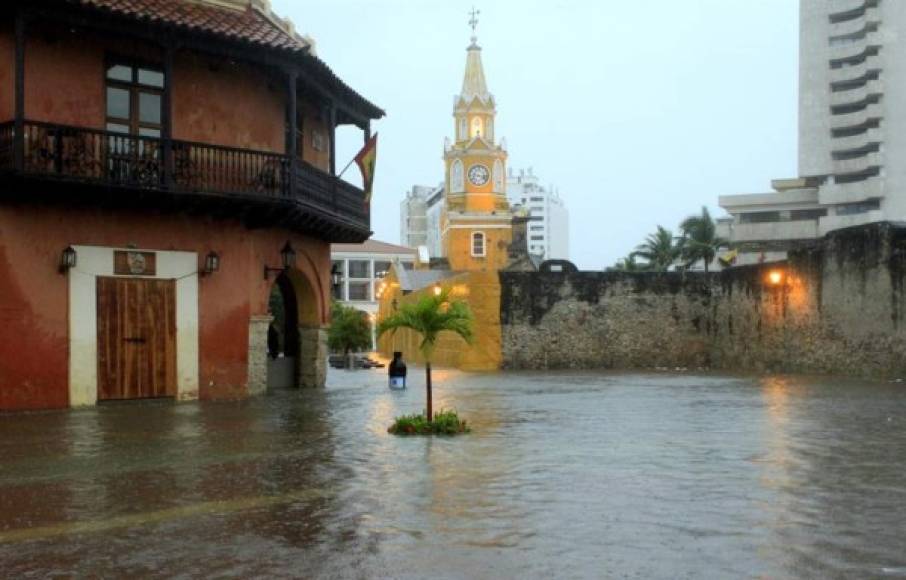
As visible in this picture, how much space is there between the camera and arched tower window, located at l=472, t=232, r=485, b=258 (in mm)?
78375

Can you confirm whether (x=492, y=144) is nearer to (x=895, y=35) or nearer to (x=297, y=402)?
(x=895, y=35)

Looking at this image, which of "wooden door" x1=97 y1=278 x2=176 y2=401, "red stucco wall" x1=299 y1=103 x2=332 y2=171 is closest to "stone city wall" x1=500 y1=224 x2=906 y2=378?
"red stucco wall" x1=299 y1=103 x2=332 y2=171

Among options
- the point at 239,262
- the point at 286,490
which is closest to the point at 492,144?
the point at 239,262

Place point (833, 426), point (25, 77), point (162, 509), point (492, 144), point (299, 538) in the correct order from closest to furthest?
1. point (299, 538)
2. point (162, 509)
3. point (833, 426)
4. point (25, 77)
5. point (492, 144)

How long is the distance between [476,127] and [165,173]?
205 ft

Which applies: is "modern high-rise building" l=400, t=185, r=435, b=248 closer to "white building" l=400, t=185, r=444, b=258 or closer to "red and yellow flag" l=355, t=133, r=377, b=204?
"white building" l=400, t=185, r=444, b=258

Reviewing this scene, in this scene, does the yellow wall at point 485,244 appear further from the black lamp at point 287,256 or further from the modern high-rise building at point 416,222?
the modern high-rise building at point 416,222

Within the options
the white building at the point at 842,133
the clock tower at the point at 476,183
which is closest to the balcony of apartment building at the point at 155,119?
the clock tower at the point at 476,183

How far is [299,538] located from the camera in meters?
6.68

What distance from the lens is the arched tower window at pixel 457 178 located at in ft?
257

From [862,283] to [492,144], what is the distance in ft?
181

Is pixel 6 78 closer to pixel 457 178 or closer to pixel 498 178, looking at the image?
pixel 457 178

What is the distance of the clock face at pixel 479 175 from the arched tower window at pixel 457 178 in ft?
2.11

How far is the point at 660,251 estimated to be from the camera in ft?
241
